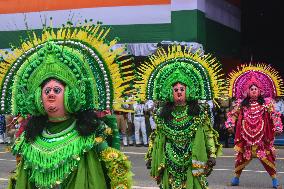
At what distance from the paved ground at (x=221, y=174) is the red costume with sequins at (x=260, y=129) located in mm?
501

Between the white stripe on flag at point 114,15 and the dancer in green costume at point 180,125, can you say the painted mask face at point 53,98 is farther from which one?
the white stripe on flag at point 114,15

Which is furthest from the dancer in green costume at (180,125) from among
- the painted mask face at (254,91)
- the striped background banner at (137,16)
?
the striped background banner at (137,16)

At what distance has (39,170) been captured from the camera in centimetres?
460

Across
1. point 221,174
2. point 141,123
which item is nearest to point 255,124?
point 221,174

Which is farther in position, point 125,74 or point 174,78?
point 174,78

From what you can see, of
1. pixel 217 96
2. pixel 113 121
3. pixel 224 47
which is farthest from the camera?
pixel 224 47

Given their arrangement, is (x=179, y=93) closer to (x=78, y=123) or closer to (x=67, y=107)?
(x=78, y=123)

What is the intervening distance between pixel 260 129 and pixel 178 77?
3330mm

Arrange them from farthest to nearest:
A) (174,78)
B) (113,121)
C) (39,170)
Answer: (174,78)
(113,121)
(39,170)

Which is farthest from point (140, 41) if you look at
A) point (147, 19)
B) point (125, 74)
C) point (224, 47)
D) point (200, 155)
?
point (125, 74)

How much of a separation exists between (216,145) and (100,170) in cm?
330

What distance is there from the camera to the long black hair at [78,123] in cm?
466

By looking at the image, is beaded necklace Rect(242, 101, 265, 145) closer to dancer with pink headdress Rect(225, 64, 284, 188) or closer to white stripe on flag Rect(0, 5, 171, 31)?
dancer with pink headdress Rect(225, 64, 284, 188)

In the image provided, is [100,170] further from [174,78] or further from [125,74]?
[174,78]
